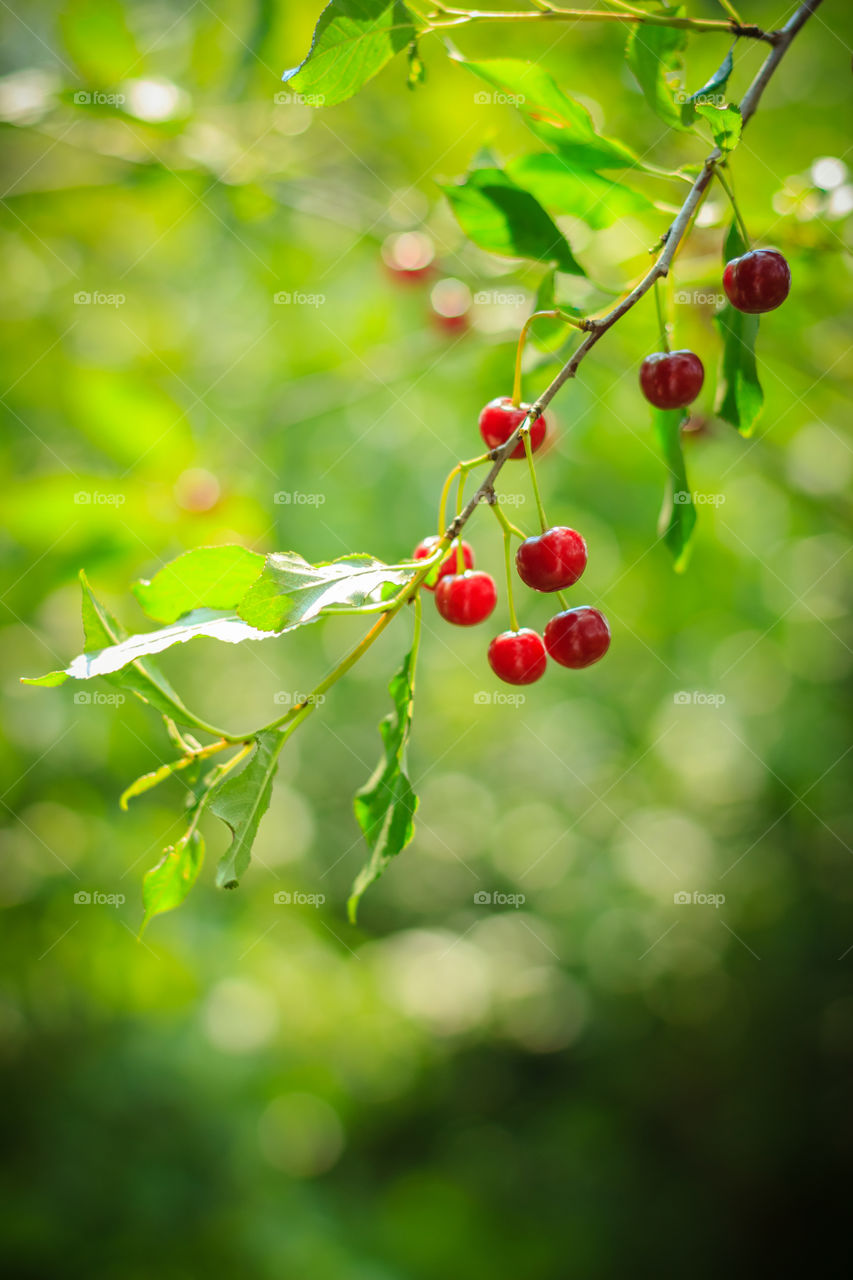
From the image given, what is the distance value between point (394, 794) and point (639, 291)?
542mm

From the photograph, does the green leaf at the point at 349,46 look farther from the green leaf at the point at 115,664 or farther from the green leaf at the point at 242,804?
the green leaf at the point at 242,804

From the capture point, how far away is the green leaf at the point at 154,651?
79 cm

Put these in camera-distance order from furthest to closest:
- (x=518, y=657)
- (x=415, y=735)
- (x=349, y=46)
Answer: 1. (x=415, y=735)
2. (x=518, y=657)
3. (x=349, y=46)

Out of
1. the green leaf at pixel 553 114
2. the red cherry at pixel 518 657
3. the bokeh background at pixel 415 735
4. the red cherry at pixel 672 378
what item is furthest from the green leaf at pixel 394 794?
the bokeh background at pixel 415 735

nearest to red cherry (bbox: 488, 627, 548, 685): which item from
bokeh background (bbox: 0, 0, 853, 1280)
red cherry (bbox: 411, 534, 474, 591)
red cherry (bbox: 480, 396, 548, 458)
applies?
red cherry (bbox: 411, 534, 474, 591)

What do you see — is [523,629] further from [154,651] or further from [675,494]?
A: [154,651]

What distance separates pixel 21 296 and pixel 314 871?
151 inches

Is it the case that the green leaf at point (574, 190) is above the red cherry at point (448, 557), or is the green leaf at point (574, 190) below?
above

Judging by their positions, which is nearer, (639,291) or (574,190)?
(639,291)

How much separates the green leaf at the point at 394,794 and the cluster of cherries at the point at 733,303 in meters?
→ 0.42

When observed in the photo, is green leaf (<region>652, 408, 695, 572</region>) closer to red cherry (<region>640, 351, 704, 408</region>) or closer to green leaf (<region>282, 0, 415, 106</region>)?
red cherry (<region>640, 351, 704, 408</region>)

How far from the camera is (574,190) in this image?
1.17 m

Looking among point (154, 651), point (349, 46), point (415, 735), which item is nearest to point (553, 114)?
point (349, 46)

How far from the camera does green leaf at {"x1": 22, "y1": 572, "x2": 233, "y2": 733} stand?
802 mm
